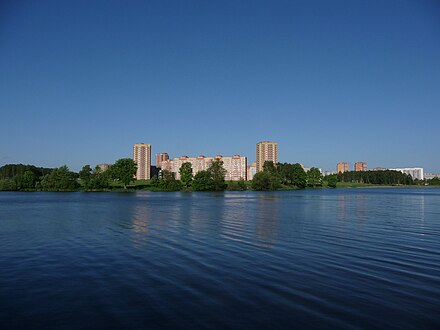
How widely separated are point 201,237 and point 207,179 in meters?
102

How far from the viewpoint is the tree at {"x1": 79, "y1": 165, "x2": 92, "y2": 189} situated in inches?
4923

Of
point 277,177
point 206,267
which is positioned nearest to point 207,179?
point 277,177

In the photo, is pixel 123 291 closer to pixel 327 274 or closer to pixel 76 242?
pixel 327 274

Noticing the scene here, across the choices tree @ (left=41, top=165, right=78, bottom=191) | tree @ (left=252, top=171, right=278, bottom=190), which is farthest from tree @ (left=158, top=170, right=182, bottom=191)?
tree @ (left=41, top=165, right=78, bottom=191)

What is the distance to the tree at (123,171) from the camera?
12812 centimetres

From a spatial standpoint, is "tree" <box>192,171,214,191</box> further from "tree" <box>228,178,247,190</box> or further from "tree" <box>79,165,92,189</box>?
"tree" <box>79,165,92,189</box>

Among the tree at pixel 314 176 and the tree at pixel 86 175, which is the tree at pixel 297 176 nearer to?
the tree at pixel 314 176

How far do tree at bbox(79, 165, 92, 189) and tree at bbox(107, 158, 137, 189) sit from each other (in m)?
7.96

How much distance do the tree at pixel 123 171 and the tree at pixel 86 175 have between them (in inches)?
313

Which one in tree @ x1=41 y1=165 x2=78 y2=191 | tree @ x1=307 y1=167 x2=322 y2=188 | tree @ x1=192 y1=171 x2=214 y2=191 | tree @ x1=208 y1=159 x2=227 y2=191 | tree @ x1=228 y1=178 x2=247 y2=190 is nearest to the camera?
tree @ x1=192 y1=171 x2=214 y2=191

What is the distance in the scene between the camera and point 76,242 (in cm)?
1842

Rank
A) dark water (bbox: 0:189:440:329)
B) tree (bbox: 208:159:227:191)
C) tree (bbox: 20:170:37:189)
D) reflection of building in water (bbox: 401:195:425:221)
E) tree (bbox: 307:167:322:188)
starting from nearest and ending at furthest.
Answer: dark water (bbox: 0:189:440:329) → reflection of building in water (bbox: 401:195:425:221) → tree (bbox: 208:159:227:191) → tree (bbox: 20:170:37:189) → tree (bbox: 307:167:322:188)

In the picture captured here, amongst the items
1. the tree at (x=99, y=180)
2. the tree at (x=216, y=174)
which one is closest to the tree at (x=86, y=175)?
the tree at (x=99, y=180)

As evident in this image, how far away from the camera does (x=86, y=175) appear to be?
128125 millimetres
